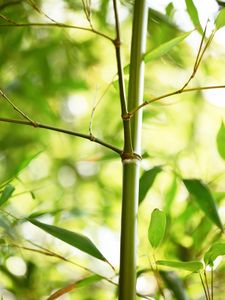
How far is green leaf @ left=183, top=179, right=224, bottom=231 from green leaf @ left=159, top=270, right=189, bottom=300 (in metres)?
0.10

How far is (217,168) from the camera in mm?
1553

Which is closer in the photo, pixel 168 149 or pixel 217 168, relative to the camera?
pixel 217 168

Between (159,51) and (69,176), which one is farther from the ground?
(69,176)

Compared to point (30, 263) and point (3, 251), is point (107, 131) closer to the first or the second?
point (30, 263)

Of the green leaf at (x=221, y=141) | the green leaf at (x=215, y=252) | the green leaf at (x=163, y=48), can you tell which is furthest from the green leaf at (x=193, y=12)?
the green leaf at (x=215, y=252)

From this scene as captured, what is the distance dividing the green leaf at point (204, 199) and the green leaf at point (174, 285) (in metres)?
0.10

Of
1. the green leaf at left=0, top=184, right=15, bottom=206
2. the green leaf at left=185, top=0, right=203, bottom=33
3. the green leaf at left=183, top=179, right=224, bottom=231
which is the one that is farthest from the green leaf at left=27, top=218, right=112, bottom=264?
the green leaf at left=185, top=0, right=203, bottom=33

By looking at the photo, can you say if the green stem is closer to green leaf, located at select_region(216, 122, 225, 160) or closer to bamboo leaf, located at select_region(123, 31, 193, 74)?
bamboo leaf, located at select_region(123, 31, 193, 74)

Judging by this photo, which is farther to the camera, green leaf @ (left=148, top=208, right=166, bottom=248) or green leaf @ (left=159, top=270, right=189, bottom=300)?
green leaf @ (left=159, top=270, right=189, bottom=300)

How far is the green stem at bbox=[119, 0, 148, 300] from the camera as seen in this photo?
0.53 meters

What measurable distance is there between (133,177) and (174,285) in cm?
22

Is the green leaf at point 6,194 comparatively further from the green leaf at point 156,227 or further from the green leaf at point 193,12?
the green leaf at point 193,12

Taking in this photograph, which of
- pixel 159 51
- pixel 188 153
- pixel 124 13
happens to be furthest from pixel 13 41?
pixel 159 51

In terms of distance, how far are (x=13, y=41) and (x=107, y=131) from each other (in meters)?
0.46
